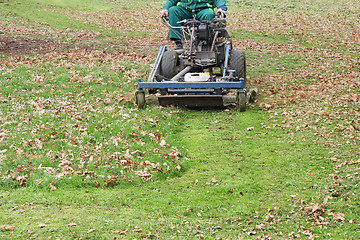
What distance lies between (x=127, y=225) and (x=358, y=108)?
18.3 ft

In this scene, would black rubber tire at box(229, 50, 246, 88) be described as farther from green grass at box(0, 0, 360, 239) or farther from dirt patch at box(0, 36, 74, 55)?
dirt patch at box(0, 36, 74, 55)

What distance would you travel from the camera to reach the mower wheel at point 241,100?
914 cm

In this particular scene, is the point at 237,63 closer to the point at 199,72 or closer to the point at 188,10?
the point at 199,72

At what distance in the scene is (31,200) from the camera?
584cm

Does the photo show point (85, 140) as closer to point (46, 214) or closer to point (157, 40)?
point (46, 214)

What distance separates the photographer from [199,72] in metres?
10.6

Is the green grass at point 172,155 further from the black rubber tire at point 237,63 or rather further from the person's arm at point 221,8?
the person's arm at point 221,8

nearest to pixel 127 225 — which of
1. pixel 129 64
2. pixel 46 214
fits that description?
pixel 46 214

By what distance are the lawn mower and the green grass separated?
35 cm

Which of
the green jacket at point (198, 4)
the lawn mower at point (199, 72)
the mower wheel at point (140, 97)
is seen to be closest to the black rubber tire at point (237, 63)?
the lawn mower at point (199, 72)

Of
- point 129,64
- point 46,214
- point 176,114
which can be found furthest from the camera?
point 129,64

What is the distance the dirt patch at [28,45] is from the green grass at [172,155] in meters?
1.35

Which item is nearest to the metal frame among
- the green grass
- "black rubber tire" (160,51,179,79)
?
the green grass

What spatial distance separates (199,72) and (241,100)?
1.74 meters
